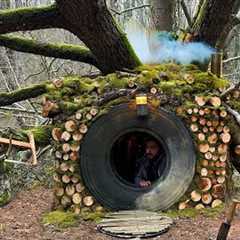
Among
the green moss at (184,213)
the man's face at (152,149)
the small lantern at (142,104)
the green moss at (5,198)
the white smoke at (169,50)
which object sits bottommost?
the green moss at (184,213)

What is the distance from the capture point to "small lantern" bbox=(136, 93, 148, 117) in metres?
6.64

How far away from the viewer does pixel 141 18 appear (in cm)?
1554

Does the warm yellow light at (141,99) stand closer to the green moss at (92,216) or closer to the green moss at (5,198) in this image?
the green moss at (92,216)

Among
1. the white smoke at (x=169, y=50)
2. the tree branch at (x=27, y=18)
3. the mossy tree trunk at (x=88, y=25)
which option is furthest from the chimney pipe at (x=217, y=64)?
the tree branch at (x=27, y=18)

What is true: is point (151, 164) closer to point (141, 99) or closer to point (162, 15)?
point (141, 99)

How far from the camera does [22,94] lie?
870cm

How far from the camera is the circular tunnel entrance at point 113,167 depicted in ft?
21.9

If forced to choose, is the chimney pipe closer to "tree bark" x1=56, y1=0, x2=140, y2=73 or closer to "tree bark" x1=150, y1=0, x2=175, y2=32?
"tree bark" x1=56, y1=0, x2=140, y2=73

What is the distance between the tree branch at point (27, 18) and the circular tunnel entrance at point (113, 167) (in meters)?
1.45

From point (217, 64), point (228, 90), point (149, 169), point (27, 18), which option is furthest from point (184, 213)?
point (27, 18)

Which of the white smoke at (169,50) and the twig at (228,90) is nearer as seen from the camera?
the twig at (228,90)

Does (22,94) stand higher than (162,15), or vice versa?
(162,15)

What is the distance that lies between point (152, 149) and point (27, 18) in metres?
2.36

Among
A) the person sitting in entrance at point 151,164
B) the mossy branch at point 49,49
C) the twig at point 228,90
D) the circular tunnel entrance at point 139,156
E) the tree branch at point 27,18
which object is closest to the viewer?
the twig at point 228,90
